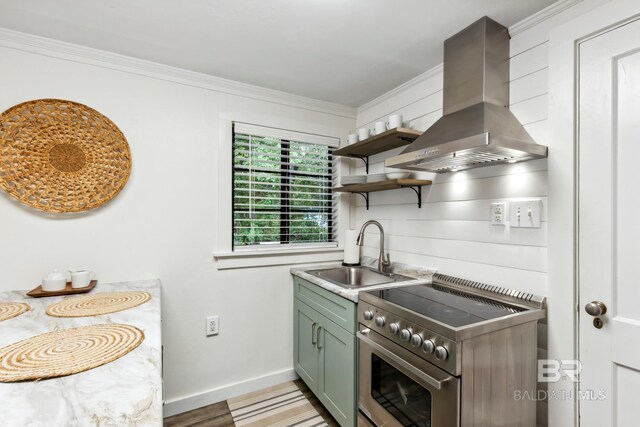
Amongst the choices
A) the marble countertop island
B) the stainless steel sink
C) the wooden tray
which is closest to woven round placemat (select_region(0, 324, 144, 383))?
the marble countertop island

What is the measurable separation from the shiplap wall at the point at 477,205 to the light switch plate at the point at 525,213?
31mm

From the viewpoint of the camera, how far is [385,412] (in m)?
1.55

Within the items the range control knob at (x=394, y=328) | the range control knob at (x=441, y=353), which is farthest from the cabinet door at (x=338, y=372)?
the range control knob at (x=441, y=353)

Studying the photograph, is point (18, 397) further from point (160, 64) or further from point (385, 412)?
point (160, 64)

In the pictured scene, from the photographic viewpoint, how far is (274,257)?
8.14 feet

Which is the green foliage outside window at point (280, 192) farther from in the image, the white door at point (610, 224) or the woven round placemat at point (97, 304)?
the white door at point (610, 224)

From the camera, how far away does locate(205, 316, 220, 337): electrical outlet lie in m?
2.23

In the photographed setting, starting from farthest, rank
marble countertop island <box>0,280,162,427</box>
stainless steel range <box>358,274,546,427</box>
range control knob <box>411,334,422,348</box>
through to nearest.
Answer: range control knob <box>411,334,422,348</box>, stainless steel range <box>358,274,546,427</box>, marble countertop island <box>0,280,162,427</box>

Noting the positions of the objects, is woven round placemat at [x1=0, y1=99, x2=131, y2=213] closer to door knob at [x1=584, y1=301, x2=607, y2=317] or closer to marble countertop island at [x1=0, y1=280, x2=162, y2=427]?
marble countertop island at [x1=0, y1=280, x2=162, y2=427]

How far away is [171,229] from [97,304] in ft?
2.31

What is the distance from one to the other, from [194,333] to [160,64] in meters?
1.88

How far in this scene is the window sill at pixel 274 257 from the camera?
7.53ft

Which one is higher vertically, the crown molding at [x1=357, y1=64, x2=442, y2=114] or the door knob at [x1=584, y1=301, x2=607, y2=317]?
the crown molding at [x1=357, y1=64, x2=442, y2=114]

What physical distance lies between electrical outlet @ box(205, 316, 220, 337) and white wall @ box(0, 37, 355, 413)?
0.04 m
